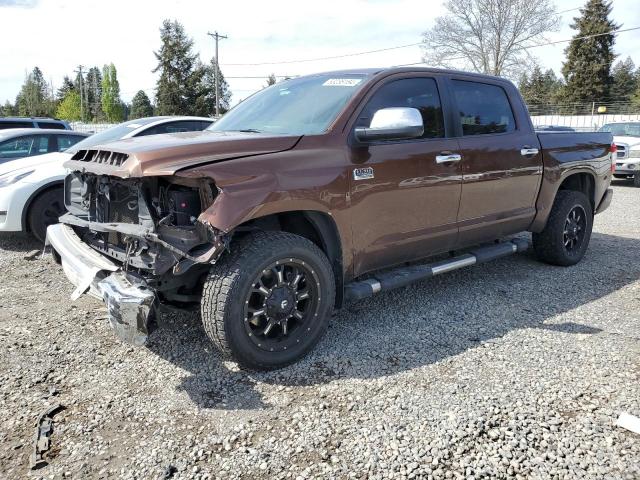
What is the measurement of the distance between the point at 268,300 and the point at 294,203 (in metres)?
0.60

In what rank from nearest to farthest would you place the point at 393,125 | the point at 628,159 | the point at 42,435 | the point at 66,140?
the point at 42,435 → the point at 393,125 → the point at 66,140 → the point at 628,159

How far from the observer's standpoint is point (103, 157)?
3.22 metres

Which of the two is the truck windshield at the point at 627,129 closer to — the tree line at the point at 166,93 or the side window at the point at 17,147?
the side window at the point at 17,147

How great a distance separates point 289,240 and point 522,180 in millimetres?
2663

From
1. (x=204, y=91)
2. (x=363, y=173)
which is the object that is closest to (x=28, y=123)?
(x=363, y=173)

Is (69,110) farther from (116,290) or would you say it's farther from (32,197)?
(116,290)

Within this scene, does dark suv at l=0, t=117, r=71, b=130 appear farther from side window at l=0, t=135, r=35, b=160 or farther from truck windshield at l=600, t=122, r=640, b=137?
truck windshield at l=600, t=122, r=640, b=137

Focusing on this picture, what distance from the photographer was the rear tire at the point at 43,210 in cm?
591

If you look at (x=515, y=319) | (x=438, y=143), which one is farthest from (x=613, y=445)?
(x=438, y=143)

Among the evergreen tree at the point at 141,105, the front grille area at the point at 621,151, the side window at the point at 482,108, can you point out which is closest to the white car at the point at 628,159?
the front grille area at the point at 621,151

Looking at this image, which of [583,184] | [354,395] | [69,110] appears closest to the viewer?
[354,395]

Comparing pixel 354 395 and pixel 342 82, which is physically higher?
pixel 342 82

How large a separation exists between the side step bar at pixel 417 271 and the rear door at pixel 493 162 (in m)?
0.13

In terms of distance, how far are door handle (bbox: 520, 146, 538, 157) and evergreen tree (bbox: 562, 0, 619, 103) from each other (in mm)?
54116
